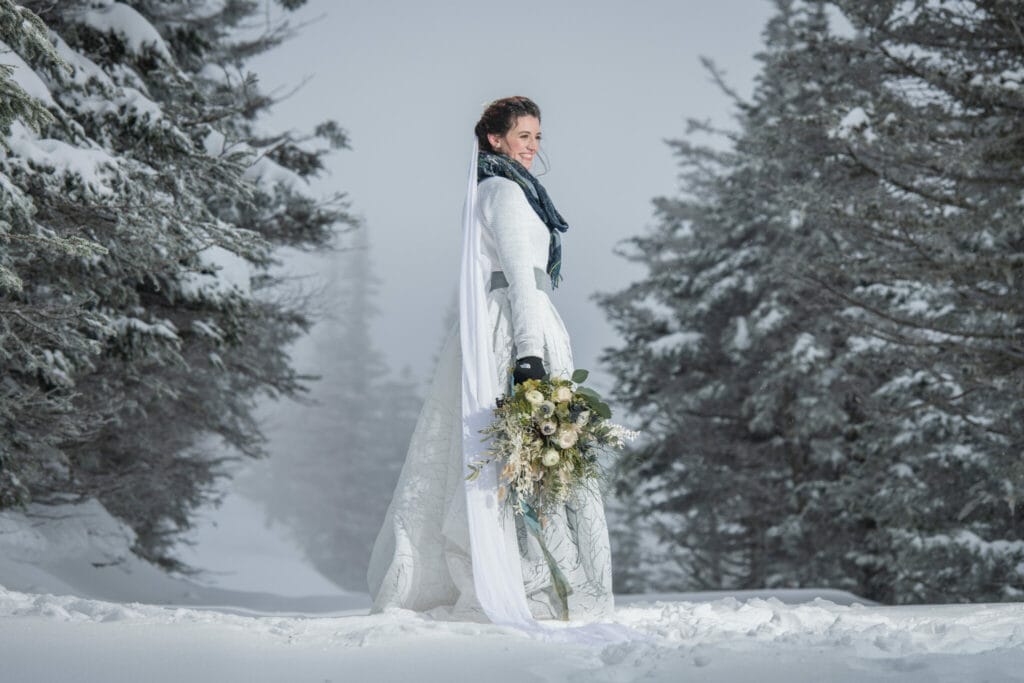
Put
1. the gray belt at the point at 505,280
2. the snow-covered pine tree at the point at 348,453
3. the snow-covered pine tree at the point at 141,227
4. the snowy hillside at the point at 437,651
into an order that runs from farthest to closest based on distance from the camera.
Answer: the snow-covered pine tree at the point at 348,453 → the snow-covered pine tree at the point at 141,227 → the gray belt at the point at 505,280 → the snowy hillside at the point at 437,651

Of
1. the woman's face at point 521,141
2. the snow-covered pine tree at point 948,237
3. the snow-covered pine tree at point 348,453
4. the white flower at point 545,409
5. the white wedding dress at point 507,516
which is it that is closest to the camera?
the white flower at point 545,409

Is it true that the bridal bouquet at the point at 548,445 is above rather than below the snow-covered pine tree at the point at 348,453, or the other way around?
below

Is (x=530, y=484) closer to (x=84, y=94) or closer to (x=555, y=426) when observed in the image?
(x=555, y=426)

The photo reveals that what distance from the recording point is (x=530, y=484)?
15.1 ft

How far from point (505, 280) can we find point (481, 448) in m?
0.98

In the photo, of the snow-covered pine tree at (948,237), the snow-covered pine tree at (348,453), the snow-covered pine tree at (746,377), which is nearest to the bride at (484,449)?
the snow-covered pine tree at (948,237)

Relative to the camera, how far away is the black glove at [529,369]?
15.3ft

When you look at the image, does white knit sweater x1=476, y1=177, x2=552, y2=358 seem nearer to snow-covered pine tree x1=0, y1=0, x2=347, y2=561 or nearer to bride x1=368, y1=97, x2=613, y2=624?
bride x1=368, y1=97, x2=613, y2=624

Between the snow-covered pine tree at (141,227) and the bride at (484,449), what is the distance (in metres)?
2.16

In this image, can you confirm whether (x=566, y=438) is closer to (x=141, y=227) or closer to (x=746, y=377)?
(x=141, y=227)

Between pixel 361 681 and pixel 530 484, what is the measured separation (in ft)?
5.33

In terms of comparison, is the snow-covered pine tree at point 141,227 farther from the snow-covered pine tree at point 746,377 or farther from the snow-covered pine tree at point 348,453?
the snow-covered pine tree at point 348,453

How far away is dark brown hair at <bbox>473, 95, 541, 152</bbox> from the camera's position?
5.19 meters

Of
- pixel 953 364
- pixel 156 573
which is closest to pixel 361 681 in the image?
pixel 953 364
